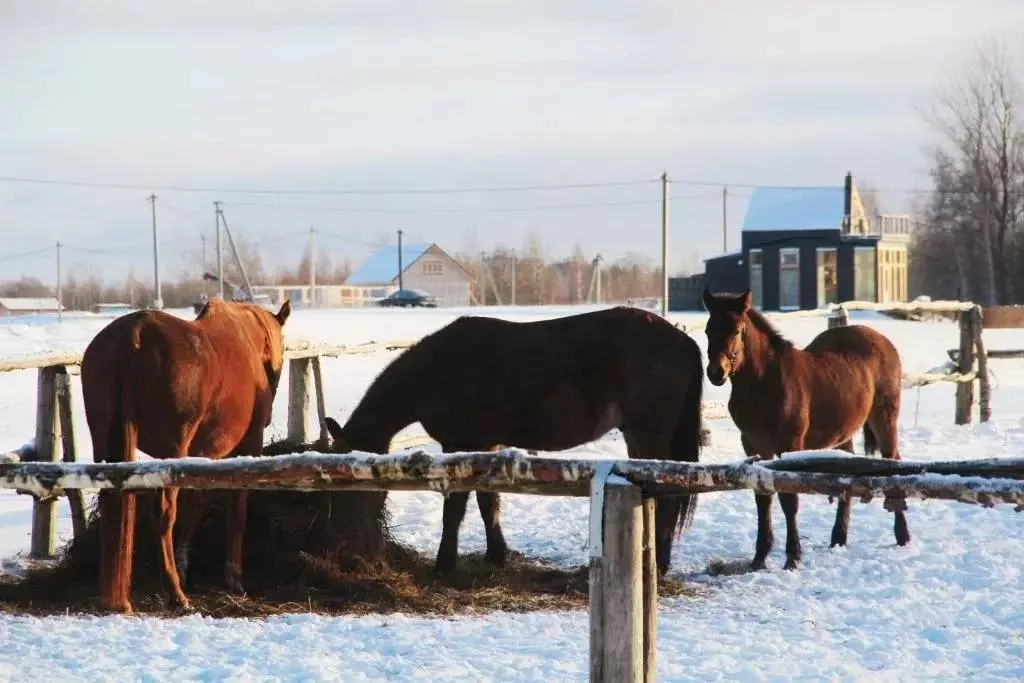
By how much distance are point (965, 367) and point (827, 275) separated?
29399mm

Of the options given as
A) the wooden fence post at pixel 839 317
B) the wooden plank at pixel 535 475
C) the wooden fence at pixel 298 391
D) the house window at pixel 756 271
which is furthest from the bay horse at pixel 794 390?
the house window at pixel 756 271

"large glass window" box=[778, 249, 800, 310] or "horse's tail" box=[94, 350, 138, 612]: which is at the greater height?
"large glass window" box=[778, 249, 800, 310]

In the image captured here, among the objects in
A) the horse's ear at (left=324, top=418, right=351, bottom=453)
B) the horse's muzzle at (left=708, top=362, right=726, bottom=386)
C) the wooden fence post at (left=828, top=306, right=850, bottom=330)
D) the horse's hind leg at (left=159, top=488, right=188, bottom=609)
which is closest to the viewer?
the horse's hind leg at (left=159, top=488, right=188, bottom=609)

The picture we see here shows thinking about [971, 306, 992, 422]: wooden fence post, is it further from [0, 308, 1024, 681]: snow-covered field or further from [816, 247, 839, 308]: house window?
[816, 247, 839, 308]: house window

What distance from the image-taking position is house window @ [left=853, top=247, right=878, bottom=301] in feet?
139

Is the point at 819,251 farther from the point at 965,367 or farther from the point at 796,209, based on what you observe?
the point at 965,367

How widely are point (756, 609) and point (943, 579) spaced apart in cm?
128

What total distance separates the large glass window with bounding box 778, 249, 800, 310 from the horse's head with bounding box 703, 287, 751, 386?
3672 centimetres

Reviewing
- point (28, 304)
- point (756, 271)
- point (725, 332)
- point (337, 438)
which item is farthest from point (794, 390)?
point (28, 304)

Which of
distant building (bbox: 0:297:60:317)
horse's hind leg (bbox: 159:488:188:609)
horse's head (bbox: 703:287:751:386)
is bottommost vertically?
horse's hind leg (bbox: 159:488:188:609)

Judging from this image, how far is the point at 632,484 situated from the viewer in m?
3.09

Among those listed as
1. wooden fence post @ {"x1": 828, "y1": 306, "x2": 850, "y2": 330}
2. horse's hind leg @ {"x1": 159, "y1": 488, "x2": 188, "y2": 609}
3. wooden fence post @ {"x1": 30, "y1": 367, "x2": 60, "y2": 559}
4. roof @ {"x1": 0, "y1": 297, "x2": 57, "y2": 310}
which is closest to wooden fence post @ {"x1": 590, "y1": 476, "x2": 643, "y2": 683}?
horse's hind leg @ {"x1": 159, "y1": 488, "x2": 188, "y2": 609}

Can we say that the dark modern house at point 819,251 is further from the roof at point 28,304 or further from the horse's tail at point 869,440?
the roof at point 28,304

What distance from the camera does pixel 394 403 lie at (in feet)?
23.2
